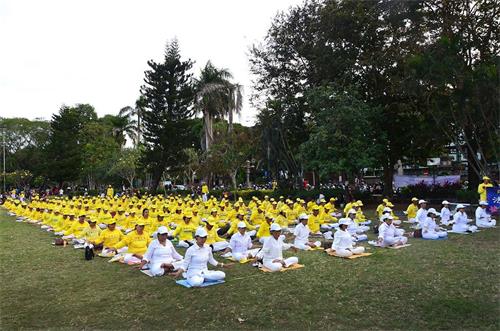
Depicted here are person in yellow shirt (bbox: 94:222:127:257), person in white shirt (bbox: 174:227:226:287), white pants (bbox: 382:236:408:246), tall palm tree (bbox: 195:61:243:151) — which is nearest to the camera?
person in white shirt (bbox: 174:227:226:287)

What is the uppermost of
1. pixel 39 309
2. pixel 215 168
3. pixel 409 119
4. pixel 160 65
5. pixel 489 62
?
pixel 160 65

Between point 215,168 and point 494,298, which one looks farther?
point 215,168

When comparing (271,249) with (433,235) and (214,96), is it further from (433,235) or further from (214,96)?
(214,96)

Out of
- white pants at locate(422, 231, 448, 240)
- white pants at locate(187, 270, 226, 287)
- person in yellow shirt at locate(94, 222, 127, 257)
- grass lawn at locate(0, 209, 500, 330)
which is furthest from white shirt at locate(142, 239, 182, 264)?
Result: white pants at locate(422, 231, 448, 240)

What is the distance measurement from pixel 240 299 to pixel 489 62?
56.9 feet

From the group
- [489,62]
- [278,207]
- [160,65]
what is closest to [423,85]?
[489,62]

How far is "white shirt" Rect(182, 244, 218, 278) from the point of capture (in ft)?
26.8

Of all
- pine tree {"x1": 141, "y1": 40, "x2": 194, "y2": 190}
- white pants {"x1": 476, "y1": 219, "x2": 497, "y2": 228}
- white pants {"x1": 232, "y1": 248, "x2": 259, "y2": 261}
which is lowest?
white pants {"x1": 232, "y1": 248, "x2": 259, "y2": 261}

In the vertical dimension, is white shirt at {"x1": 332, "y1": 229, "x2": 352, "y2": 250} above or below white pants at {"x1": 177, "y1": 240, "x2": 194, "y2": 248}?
above

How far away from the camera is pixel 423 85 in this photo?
750 inches

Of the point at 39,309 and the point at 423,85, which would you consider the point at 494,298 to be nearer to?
the point at 39,309

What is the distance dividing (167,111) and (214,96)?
569 cm

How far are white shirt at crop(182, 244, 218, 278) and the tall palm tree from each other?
1219 inches

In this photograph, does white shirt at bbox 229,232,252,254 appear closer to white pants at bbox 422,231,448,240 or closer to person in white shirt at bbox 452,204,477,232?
white pants at bbox 422,231,448,240
